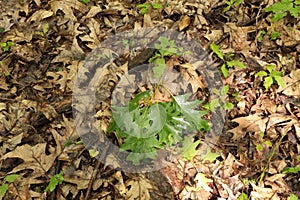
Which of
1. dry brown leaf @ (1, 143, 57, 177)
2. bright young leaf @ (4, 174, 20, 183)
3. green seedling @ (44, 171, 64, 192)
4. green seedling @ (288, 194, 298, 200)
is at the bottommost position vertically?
green seedling @ (288, 194, 298, 200)

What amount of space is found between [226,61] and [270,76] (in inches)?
17.7

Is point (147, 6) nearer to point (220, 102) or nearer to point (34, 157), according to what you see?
point (220, 102)

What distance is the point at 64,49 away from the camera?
3578 millimetres

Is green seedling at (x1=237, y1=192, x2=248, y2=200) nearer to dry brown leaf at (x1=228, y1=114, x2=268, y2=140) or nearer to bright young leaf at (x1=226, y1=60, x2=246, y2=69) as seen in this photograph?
dry brown leaf at (x1=228, y1=114, x2=268, y2=140)

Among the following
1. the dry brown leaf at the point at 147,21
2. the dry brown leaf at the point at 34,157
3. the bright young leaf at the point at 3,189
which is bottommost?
the bright young leaf at the point at 3,189

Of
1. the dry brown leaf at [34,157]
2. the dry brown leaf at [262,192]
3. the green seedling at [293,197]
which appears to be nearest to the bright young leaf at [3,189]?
the dry brown leaf at [34,157]

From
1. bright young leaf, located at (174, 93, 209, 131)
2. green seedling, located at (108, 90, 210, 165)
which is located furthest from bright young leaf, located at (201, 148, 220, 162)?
bright young leaf, located at (174, 93, 209, 131)

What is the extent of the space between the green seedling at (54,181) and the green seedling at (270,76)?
202 cm

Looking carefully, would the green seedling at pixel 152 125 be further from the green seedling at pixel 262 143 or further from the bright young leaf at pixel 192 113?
the green seedling at pixel 262 143

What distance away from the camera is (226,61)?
3.38 meters

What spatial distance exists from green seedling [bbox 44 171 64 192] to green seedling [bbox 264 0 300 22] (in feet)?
8.66

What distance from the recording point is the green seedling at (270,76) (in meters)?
3.16

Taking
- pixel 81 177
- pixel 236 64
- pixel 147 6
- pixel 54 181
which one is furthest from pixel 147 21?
pixel 54 181

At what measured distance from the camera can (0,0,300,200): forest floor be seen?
2701 mm
